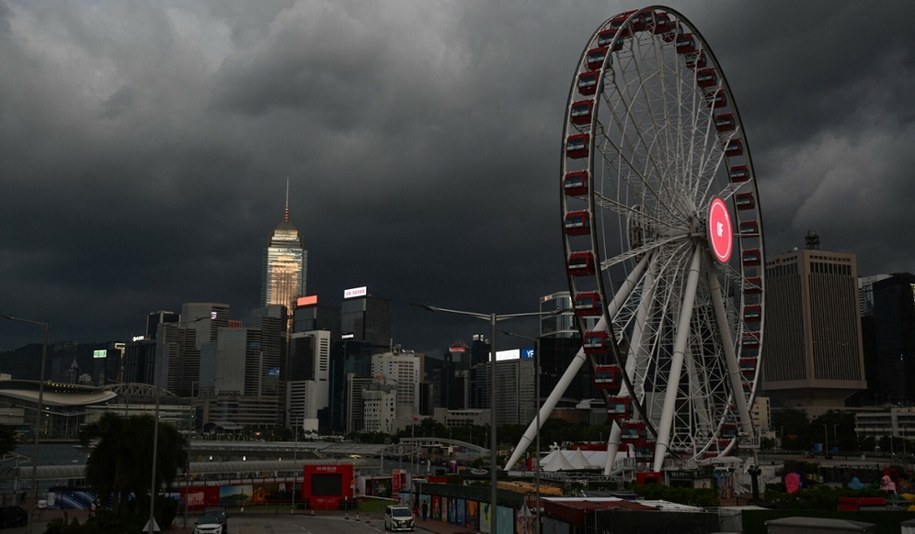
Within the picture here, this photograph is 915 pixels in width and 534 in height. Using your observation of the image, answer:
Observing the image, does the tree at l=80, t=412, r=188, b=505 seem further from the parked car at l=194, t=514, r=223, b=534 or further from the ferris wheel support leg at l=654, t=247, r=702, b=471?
the ferris wheel support leg at l=654, t=247, r=702, b=471

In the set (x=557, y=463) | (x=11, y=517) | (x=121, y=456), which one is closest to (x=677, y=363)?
(x=557, y=463)

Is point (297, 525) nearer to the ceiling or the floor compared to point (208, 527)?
nearer to the floor

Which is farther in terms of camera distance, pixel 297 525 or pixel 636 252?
pixel 636 252

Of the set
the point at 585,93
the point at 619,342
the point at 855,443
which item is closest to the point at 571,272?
the point at 619,342

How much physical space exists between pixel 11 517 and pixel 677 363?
156 feet

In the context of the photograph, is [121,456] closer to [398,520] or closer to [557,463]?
[398,520]

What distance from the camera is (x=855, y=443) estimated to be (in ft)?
632

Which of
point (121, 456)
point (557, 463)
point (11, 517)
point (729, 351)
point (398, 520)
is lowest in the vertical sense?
point (11, 517)

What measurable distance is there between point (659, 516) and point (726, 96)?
62.0 m

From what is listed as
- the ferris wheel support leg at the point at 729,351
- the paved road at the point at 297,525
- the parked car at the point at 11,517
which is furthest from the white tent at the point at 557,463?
the parked car at the point at 11,517

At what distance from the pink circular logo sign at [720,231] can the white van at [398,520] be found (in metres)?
31.3

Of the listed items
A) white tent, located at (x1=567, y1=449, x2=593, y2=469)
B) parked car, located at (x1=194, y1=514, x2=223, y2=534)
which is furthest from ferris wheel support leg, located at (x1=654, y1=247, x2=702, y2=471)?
parked car, located at (x1=194, y1=514, x2=223, y2=534)

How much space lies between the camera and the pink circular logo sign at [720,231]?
240 feet

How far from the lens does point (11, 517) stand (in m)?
63.2
